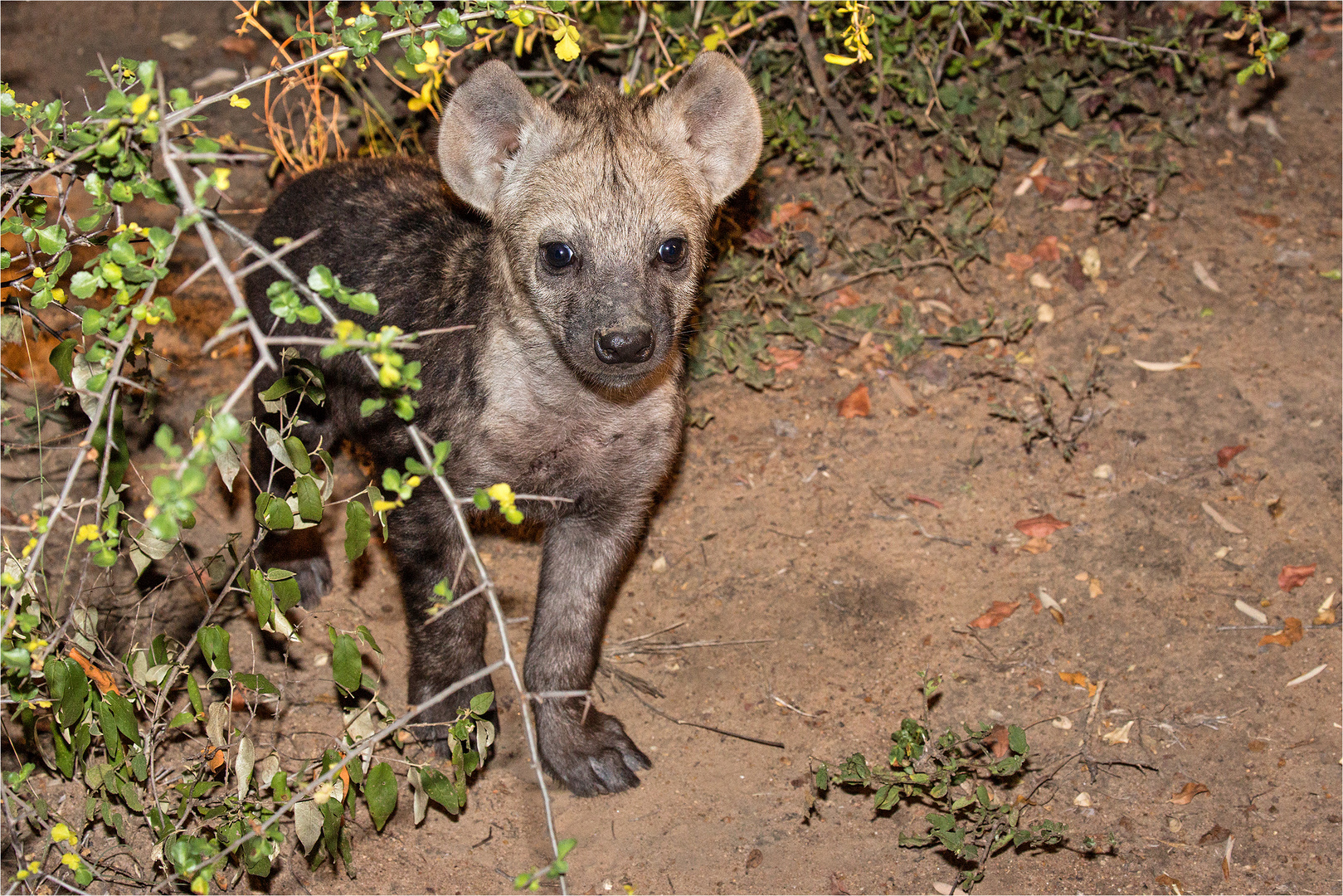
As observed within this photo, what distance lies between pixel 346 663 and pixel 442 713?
1.06 m

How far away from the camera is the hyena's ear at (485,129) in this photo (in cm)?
368

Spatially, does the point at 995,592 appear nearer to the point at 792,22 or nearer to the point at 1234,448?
the point at 1234,448

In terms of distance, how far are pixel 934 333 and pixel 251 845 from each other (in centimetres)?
388

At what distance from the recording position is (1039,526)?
486 cm

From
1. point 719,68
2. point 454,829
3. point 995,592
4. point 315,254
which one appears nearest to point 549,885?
point 454,829

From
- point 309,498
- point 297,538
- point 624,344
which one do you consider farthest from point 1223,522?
point 297,538

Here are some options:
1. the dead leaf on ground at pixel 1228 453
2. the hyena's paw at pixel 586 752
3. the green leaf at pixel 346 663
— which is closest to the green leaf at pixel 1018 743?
the hyena's paw at pixel 586 752

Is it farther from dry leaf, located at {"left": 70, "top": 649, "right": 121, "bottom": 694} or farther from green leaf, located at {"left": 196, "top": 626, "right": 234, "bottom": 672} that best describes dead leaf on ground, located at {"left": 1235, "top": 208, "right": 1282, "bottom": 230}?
dry leaf, located at {"left": 70, "top": 649, "right": 121, "bottom": 694}

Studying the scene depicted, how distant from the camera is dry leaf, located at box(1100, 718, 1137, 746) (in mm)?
4074

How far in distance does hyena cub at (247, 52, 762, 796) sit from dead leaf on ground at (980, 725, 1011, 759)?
50.6 inches

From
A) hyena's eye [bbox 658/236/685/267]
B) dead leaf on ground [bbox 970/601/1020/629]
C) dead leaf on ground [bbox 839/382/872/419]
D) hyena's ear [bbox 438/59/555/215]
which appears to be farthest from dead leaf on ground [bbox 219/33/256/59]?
dead leaf on ground [bbox 970/601/1020/629]

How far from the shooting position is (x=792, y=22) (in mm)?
5922

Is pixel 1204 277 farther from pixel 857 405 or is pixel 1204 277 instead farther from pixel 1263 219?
pixel 857 405

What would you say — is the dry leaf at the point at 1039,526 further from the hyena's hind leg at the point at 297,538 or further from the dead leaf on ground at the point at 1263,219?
the hyena's hind leg at the point at 297,538
